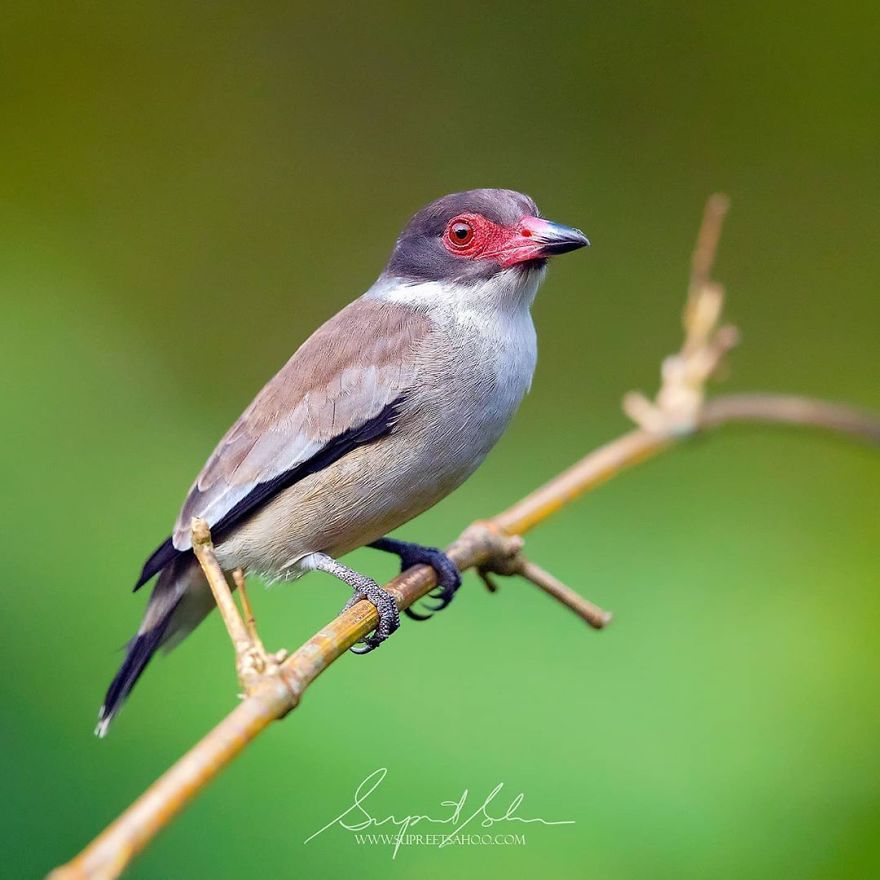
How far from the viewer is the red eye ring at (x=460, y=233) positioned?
265cm

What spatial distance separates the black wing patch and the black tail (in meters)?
0.25

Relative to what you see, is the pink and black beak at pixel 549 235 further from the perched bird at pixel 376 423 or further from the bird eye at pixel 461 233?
the bird eye at pixel 461 233

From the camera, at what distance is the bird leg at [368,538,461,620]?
269 cm

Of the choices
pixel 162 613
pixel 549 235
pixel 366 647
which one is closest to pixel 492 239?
pixel 549 235

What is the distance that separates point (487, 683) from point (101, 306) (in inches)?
81.8

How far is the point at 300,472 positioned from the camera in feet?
8.13

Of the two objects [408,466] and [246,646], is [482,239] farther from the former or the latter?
[246,646]

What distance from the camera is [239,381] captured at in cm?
379

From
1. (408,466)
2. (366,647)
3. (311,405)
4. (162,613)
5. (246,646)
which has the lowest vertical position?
(366,647)

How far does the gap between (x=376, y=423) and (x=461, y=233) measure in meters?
0.53

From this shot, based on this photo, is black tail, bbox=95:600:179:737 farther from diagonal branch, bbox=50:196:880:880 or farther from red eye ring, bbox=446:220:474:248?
red eye ring, bbox=446:220:474:248

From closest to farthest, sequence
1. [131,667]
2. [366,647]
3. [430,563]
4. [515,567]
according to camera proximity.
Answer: [515,567] < [366,647] < [131,667] < [430,563]

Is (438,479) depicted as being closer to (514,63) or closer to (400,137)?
(400,137)

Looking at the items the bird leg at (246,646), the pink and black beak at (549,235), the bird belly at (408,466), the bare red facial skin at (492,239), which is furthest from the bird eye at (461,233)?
the bird leg at (246,646)
